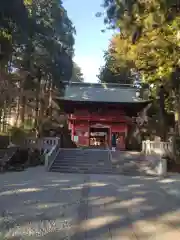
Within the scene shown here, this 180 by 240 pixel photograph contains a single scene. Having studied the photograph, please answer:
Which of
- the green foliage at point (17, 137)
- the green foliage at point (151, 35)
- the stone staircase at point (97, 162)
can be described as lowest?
the stone staircase at point (97, 162)

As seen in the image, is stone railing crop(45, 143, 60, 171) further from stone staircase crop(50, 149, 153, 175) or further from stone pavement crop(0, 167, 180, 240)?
stone pavement crop(0, 167, 180, 240)

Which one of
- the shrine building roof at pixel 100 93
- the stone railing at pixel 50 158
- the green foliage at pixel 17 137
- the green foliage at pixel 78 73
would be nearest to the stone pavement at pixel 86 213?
the stone railing at pixel 50 158

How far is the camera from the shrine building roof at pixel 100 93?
78.6 feet

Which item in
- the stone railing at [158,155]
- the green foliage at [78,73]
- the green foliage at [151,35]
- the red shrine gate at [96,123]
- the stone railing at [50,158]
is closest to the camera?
the green foliage at [151,35]

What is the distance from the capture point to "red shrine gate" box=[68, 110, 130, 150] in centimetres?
2366

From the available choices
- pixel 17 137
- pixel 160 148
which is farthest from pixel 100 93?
pixel 160 148

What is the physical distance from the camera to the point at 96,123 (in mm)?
24109

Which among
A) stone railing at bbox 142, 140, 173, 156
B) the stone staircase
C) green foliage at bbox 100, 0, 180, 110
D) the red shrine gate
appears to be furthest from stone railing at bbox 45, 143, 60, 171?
green foliage at bbox 100, 0, 180, 110

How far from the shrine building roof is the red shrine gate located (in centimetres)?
114

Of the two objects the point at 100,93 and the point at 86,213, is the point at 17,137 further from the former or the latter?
the point at 86,213

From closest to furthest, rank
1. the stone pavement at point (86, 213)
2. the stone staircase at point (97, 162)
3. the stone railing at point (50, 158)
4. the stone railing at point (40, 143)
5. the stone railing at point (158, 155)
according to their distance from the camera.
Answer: the stone pavement at point (86, 213) → the stone railing at point (158, 155) → the stone railing at point (50, 158) → the stone staircase at point (97, 162) → the stone railing at point (40, 143)

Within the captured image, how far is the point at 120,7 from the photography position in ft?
20.5

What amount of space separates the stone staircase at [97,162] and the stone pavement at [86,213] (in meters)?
5.69

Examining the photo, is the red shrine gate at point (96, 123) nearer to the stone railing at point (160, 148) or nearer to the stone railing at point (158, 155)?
the stone railing at point (158, 155)
